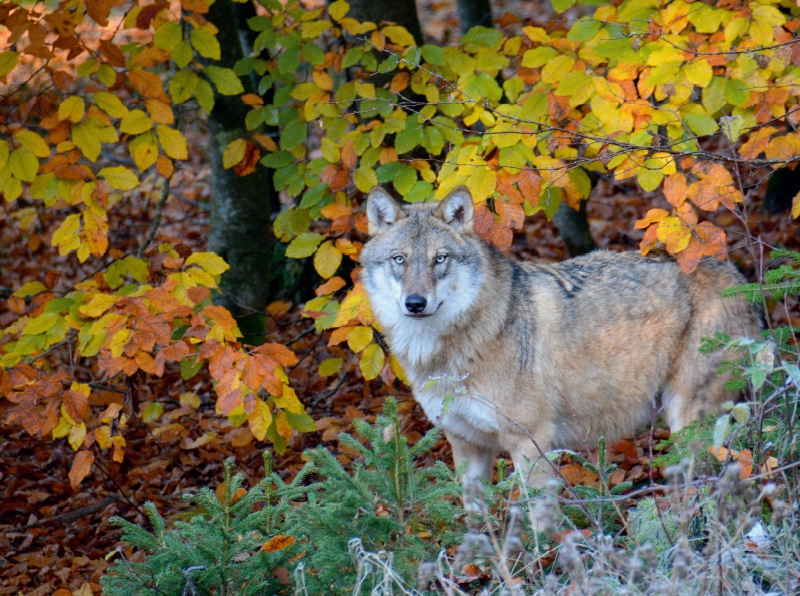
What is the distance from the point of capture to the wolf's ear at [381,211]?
5430mm

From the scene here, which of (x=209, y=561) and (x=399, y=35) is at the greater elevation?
(x=399, y=35)

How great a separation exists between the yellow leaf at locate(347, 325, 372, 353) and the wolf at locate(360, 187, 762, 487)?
8.9 inches

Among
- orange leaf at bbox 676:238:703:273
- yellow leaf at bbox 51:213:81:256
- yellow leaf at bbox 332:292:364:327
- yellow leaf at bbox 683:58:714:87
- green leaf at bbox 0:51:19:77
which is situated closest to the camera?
yellow leaf at bbox 683:58:714:87

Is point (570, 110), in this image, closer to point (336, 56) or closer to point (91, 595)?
point (336, 56)

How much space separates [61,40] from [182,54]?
87 cm

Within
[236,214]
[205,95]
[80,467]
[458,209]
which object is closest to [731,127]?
[458,209]

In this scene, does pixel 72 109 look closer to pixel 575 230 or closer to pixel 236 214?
pixel 236 214

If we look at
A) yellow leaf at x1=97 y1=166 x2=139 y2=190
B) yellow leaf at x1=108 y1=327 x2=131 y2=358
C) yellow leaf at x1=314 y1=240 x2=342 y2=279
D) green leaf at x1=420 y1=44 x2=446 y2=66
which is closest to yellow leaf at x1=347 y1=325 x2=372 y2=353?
yellow leaf at x1=314 y1=240 x2=342 y2=279

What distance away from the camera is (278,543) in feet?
11.6

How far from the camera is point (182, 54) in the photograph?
574cm

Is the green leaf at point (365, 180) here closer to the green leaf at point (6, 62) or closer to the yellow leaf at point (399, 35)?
the yellow leaf at point (399, 35)

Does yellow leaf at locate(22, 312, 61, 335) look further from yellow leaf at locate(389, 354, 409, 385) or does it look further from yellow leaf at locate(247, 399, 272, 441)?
Result: yellow leaf at locate(389, 354, 409, 385)

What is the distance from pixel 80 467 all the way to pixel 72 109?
2575 millimetres

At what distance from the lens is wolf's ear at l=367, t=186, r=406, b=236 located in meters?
5.43
